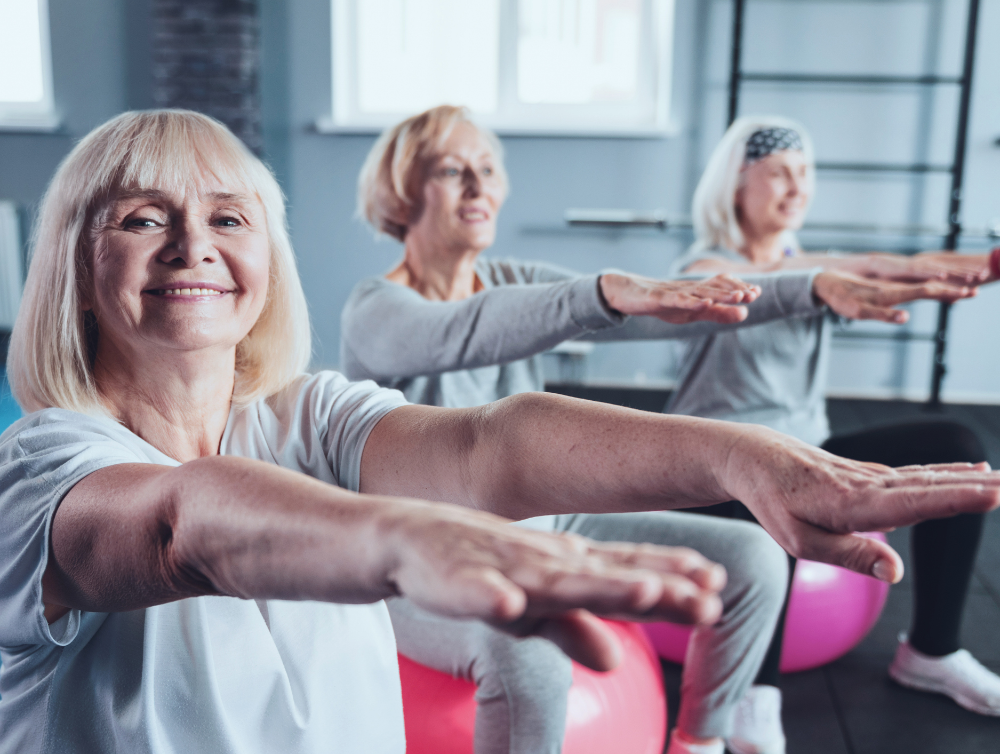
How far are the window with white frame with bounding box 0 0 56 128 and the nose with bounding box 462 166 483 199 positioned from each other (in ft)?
12.4

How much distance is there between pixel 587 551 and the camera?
0.47 meters

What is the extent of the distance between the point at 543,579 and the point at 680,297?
2.52 ft

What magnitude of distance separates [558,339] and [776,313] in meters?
0.43

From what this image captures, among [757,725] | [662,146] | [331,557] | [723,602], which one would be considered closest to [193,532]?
[331,557]

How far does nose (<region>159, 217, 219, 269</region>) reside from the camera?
0.83 metres

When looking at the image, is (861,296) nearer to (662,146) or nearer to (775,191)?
(775,191)

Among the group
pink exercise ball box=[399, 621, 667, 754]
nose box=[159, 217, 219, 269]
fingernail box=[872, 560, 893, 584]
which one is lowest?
pink exercise ball box=[399, 621, 667, 754]

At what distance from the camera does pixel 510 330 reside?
1.28 meters

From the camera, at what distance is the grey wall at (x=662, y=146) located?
404 cm

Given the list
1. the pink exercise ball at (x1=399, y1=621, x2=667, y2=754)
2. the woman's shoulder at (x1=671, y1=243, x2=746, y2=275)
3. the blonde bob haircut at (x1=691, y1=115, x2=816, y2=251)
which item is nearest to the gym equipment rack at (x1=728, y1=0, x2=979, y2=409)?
the blonde bob haircut at (x1=691, y1=115, x2=816, y2=251)

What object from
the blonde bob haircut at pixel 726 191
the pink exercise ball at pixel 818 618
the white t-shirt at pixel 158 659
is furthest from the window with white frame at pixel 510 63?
the white t-shirt at pixel 158 659

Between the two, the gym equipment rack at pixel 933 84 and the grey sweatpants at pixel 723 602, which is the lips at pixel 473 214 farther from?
the gym equipment rack at pixel 933 84

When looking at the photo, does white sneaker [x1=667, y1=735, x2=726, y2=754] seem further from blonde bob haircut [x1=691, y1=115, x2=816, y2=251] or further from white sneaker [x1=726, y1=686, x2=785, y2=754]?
blonde bob haircut [x1=691, y1=115, x2=816, y2=251]

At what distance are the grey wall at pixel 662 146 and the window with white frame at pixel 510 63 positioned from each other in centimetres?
11
